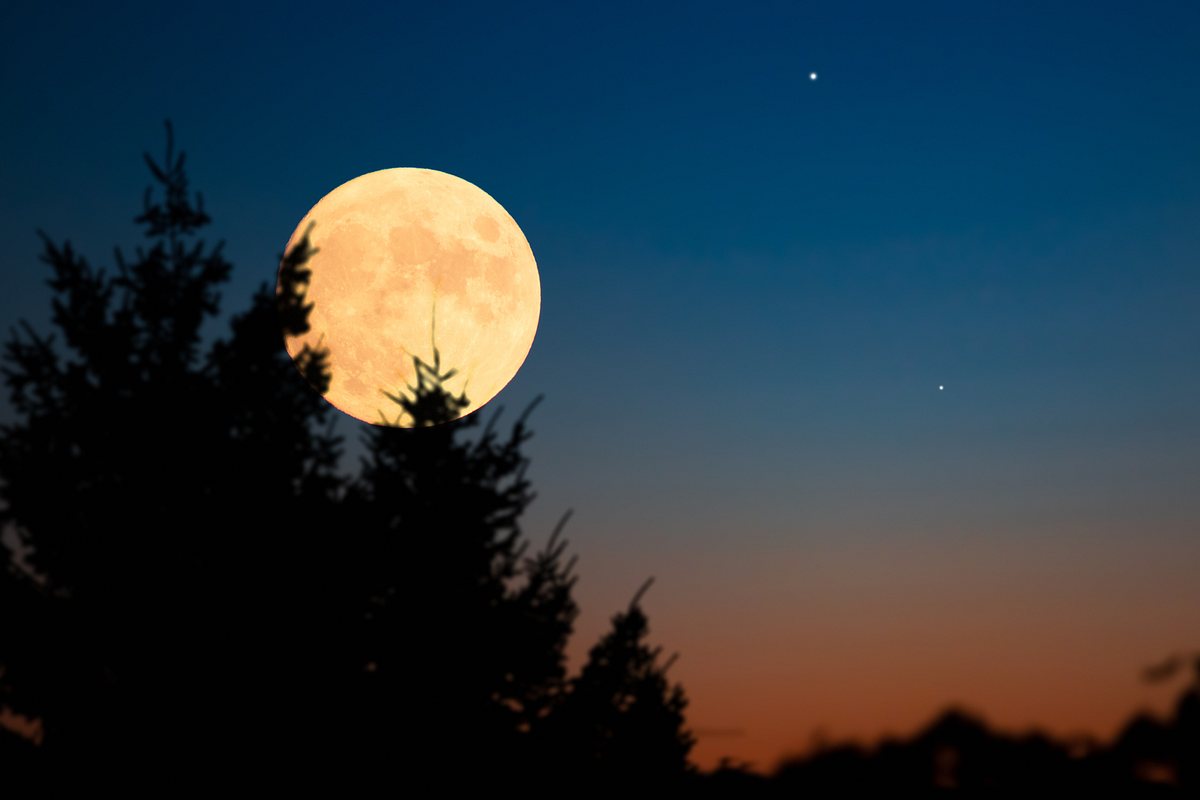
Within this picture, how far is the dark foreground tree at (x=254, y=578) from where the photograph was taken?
926 cm

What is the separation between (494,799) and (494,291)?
986 cm

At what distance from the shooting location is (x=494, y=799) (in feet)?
30.5

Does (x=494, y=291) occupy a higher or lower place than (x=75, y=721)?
higher

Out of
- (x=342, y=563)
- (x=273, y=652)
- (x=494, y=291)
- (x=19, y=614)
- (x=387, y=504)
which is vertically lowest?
(x=19, y=614)

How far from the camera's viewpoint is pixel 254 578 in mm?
10031

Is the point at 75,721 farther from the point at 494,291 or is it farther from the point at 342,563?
the point at 494,291

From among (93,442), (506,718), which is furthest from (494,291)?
(506,718)

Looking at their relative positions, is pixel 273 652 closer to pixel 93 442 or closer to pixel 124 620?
pixel 124 620

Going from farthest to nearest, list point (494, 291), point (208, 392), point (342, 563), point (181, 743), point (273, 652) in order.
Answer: point (494, 291) < point (208, 392) < point (342, 563) < point (273, 652) < point (181, 743)

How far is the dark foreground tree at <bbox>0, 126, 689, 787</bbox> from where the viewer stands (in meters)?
9.26

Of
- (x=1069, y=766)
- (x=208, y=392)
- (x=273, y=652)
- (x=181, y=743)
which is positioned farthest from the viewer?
(x=208, y=392)

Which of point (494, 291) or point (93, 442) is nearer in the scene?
point (93, 442)

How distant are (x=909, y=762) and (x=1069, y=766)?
0.31 m

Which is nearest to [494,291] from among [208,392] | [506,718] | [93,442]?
[208,392]
